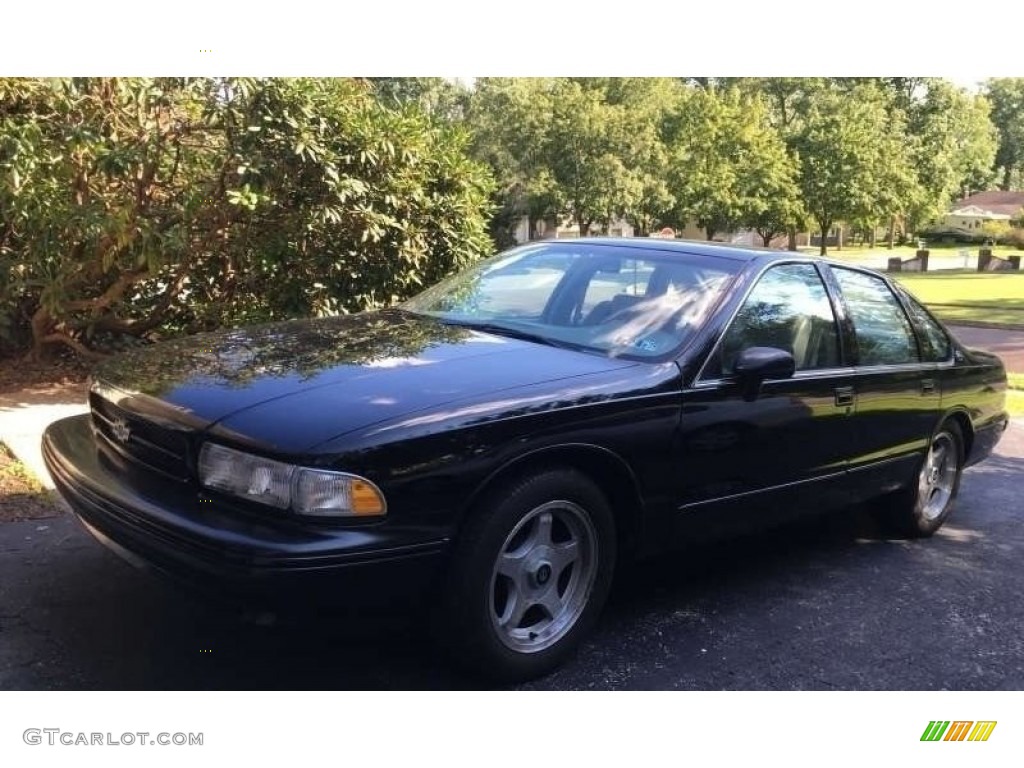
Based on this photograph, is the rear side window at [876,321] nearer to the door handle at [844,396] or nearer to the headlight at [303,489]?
the door handle at [844,396]

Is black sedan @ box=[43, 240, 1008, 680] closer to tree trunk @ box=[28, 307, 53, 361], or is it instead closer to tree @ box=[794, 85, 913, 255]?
tree trunk @ box=[28, 307, 53, 361]

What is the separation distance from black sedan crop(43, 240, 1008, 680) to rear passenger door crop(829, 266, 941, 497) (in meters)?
0.02

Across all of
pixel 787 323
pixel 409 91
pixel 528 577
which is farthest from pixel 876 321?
pixel 409 91

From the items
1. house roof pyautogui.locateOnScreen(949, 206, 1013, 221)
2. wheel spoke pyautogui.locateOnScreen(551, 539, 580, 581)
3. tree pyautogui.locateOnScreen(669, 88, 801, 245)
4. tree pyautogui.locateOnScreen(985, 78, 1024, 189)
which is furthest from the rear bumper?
house roof pyautogui.locateOnScreen(949, 206, 1013, 221)

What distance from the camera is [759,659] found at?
3.49 metres

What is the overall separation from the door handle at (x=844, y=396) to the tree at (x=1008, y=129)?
9.78 meters

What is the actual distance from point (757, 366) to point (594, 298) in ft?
2.64

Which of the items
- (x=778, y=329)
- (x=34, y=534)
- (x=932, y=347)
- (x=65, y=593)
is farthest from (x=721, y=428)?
(x=34, y=534)

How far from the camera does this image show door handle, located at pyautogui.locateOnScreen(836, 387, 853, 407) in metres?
4.16

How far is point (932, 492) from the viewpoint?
206 inches

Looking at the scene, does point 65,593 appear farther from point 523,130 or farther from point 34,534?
point 523,130

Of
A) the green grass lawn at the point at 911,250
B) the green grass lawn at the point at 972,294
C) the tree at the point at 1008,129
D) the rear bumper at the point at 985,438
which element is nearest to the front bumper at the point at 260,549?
the rear bumper at the point at 985,438

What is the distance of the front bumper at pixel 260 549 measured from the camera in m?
2.59

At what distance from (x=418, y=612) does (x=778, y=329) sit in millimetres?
2063
